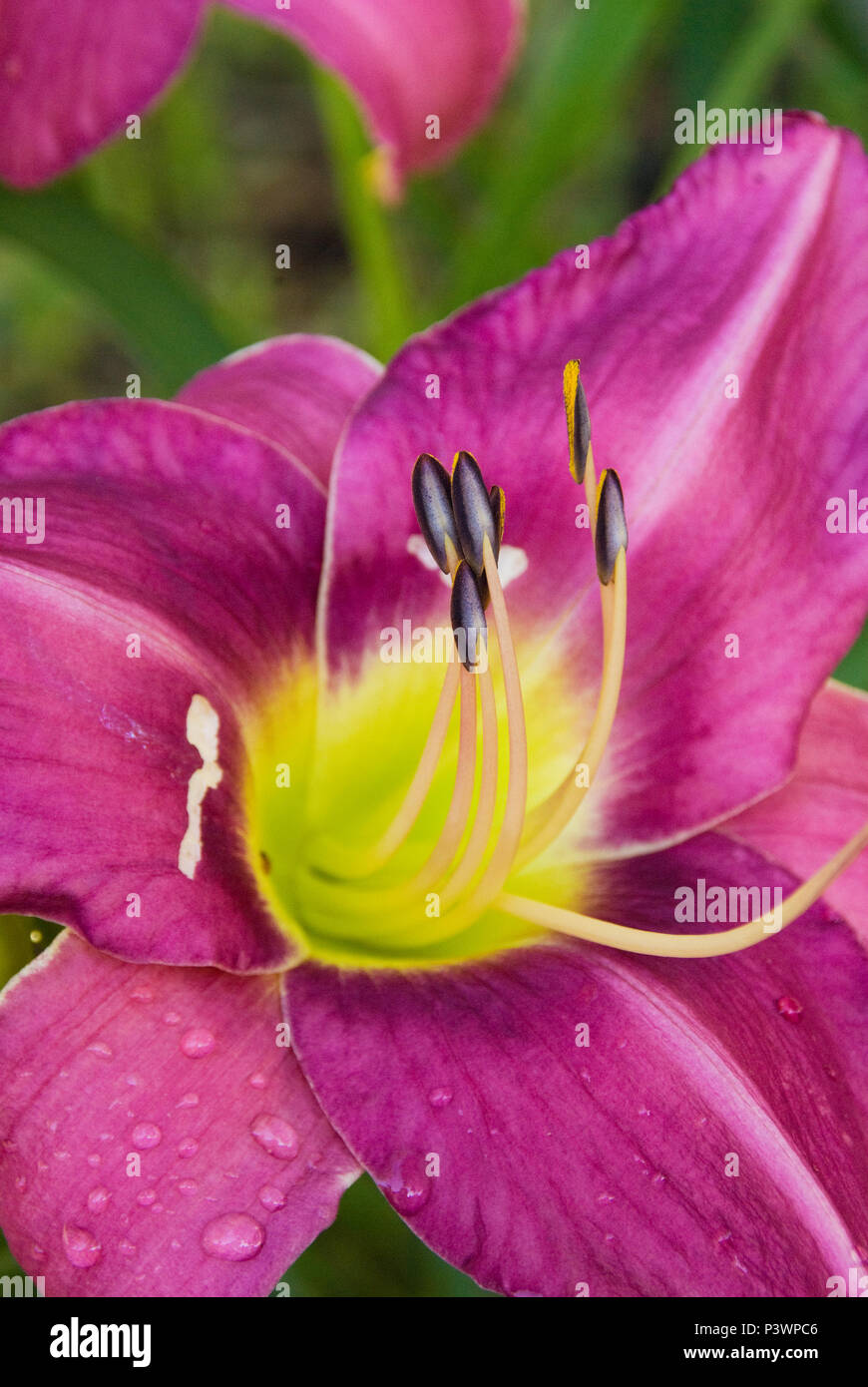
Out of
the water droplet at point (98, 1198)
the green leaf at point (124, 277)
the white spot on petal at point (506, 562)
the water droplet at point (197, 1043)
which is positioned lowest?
the water droplet at point (98, 1198)

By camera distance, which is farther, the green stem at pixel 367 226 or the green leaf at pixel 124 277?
the green stem at pixel 367 226

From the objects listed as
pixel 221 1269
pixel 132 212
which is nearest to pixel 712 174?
pixel 221 1269

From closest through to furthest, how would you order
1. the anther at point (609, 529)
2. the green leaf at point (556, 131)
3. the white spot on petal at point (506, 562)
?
1. the anther at point (609, 529)
2. the white spot on petal at point (506, 562)
3. the green leaf at point (556, 131)

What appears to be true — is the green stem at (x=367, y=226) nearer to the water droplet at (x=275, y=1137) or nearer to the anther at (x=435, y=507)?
the anther at (x=435, y=507)

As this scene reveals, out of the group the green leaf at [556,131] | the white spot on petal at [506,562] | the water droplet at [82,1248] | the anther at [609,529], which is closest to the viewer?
the water droplet at [82,1248]

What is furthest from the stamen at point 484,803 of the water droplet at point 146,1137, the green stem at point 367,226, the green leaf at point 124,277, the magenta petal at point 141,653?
the green stem at point 367,226

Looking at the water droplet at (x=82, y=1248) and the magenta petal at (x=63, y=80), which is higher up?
the magenta petal at (x=63, y=80)

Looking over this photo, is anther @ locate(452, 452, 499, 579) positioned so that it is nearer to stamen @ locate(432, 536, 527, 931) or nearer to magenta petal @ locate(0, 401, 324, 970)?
stamen @ locate(432, 536, 527, 931)
